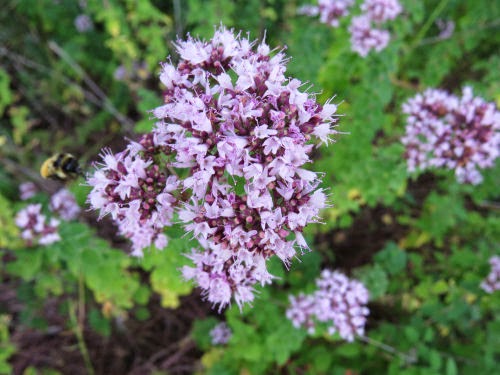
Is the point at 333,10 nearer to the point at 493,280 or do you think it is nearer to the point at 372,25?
the point at 372,25

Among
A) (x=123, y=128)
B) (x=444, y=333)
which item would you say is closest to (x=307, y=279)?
(x=444, y=333)

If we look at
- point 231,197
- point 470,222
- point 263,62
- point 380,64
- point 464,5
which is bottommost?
point 231,197

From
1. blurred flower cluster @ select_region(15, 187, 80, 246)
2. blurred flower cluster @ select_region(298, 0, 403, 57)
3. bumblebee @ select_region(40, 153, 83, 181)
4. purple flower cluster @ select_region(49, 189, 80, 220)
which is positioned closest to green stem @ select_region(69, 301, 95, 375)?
purple flower cluster @ select_region(49, 189, 80, 220)

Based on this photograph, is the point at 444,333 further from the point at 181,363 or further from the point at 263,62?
the point at 263,62

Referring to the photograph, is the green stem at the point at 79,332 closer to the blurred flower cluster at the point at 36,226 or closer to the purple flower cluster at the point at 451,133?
the blurred flower cluster at the point at 36,226

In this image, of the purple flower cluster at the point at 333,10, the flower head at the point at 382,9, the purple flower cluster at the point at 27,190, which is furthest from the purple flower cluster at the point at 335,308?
the purple flower cluster at the point at 27,190

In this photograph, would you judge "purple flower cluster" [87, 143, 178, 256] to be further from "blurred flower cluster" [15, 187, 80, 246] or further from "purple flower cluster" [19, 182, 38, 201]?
"purple flower cluster" [19, 182, 38, 201]
